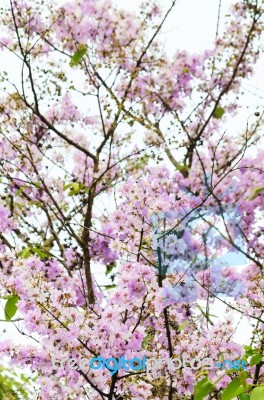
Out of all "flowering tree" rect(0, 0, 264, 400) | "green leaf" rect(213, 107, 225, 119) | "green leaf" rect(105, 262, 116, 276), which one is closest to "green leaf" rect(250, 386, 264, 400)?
"flowering tree" rect(0, 0, 264, 400)

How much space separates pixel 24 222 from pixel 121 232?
1.70 m

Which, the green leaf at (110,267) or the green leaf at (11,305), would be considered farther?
the green leaf at (110,267)

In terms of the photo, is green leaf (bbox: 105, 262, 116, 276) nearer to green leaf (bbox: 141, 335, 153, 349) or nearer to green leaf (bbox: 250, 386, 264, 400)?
green leaf (bbox: 141, 335, 153, 349)

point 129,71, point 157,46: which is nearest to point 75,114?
point 129,71

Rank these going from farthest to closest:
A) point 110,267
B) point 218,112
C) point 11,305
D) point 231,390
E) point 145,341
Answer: point 218,112, point 110,267, point 145,341, point 11,305, point 231,390

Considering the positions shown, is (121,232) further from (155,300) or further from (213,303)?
(213,303)

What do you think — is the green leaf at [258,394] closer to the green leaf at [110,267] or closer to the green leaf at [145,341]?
the green leaf at [145,341]

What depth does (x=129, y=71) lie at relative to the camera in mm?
5445

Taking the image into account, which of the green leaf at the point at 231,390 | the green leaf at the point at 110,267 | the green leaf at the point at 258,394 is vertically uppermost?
the green leaf at the point at 110,267

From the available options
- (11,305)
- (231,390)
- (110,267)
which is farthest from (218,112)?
(231,390)

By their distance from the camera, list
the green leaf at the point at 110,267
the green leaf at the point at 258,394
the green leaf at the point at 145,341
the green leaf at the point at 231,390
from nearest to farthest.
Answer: the green leaf at the point at 258,394, the green leaf at the point at 231,390, the green leaf at the point at 145,341, the green leaf at the point at 110,267

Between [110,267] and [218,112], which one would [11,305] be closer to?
[110,267]

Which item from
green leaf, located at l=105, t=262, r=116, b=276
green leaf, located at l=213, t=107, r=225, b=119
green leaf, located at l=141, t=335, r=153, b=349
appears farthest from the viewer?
green leaf, located at l=213, t=107, r=225, b=119

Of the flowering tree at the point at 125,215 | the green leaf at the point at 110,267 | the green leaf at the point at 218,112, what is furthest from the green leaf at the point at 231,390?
the green leaf at the point at 218,112
